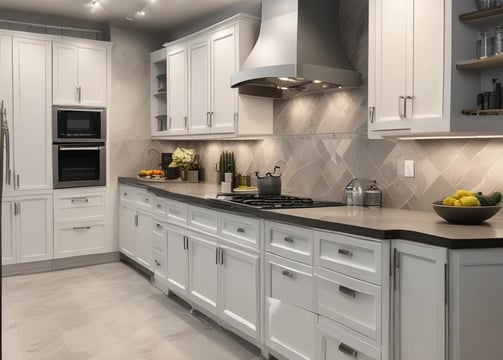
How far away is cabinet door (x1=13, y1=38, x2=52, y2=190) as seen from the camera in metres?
4.98

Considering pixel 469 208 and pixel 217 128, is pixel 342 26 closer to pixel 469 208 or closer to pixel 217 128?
pixel 217 128

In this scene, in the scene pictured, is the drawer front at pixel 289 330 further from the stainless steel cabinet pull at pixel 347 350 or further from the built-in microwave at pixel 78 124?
the built-in microwave at pixel 78 124

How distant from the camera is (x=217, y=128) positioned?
447 cm

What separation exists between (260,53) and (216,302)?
186 centimetres

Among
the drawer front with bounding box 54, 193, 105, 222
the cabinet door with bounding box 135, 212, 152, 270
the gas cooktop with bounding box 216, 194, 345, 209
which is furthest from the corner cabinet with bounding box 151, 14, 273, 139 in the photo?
the drawer front with bounding box 54, 193, 105, 222

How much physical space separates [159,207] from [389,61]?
2.47 m

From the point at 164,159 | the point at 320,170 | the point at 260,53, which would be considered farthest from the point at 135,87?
the point at 320,170

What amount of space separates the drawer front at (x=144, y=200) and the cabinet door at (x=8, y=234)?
4.08 ft

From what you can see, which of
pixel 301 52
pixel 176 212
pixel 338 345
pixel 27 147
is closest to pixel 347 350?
pixel 338 345

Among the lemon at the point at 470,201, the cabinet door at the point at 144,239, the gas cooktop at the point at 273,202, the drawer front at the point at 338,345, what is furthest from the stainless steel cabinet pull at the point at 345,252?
the cabinet door at the point at 144,239

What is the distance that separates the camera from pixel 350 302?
2.43 metres

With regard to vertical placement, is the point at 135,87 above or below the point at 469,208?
above

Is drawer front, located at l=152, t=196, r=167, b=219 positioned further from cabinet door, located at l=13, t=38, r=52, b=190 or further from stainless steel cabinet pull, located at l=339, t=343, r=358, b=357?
stainless steel cabinet pull, located at l=339, t=343, r=358, b=357

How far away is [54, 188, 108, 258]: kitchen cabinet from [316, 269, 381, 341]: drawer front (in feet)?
11.6
